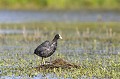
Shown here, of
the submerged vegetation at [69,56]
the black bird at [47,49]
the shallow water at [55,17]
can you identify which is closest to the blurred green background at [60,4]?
the shallow water at [55,17]

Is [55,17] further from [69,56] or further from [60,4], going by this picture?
[69,56]

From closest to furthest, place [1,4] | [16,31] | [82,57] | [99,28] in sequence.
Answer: [82,57] < [16,31] < [99,28] < [1,4]

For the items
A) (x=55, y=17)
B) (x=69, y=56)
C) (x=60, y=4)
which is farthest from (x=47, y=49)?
(x=60, y=4)

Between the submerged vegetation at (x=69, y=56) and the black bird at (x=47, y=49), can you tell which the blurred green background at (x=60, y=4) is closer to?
the submerged vegetation at (x=69, y=56)

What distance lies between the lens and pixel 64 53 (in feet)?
69.5

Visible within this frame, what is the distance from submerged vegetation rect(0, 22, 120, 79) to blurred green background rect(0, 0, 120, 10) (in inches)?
1021

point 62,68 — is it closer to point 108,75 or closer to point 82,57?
point 108,75

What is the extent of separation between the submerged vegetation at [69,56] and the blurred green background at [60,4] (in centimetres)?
2594

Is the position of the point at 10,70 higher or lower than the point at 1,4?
lower

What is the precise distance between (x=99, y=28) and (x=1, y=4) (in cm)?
2467

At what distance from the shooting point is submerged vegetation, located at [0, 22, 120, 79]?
16250 millimetres

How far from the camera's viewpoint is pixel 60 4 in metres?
57.7

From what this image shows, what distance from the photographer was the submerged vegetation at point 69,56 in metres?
16.2

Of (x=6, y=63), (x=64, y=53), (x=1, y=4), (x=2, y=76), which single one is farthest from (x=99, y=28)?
(x=1, y=4)
